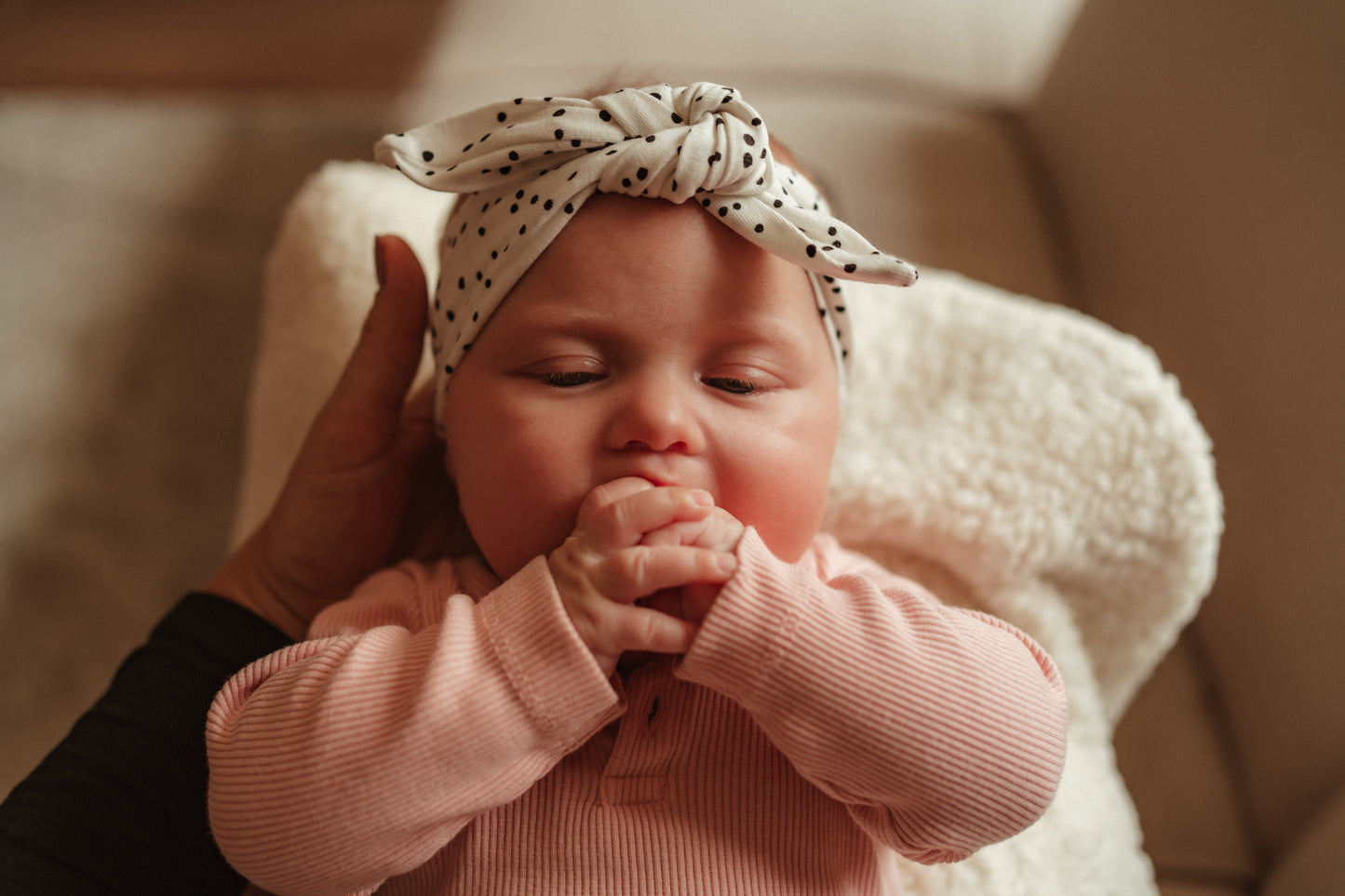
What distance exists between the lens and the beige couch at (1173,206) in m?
1.26

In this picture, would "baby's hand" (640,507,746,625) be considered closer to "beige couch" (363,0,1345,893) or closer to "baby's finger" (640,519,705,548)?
"baby's finger" (640,519,705,548)

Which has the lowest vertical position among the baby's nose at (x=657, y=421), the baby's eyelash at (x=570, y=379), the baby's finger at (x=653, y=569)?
the baby's finger at (x=653, y=569)

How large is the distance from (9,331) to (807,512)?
158 centimetres

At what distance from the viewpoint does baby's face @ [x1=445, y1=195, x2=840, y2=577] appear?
2.85ft

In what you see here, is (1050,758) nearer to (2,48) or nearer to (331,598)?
(331,598)

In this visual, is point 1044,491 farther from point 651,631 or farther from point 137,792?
point 137,792

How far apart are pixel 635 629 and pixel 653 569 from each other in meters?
0.05

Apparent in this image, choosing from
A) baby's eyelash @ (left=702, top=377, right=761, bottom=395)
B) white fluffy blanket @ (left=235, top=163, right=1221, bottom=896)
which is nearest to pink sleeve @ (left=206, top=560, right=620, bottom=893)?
baby's eyelash @ (left=702, top=377, right=761, bottom=395)

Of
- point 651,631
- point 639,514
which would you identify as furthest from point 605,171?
point 651,631

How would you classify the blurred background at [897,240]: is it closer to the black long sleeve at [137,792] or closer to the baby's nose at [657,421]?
the black long sleeve at [137,792]

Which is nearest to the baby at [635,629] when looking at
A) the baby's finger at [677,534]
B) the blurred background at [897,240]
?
the baby's finger at [677,534]

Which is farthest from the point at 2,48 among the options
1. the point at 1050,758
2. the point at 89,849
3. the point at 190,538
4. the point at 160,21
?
the point at 1050,758

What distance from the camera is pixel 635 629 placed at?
763mm

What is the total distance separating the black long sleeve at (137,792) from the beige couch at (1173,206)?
1.02 metres
